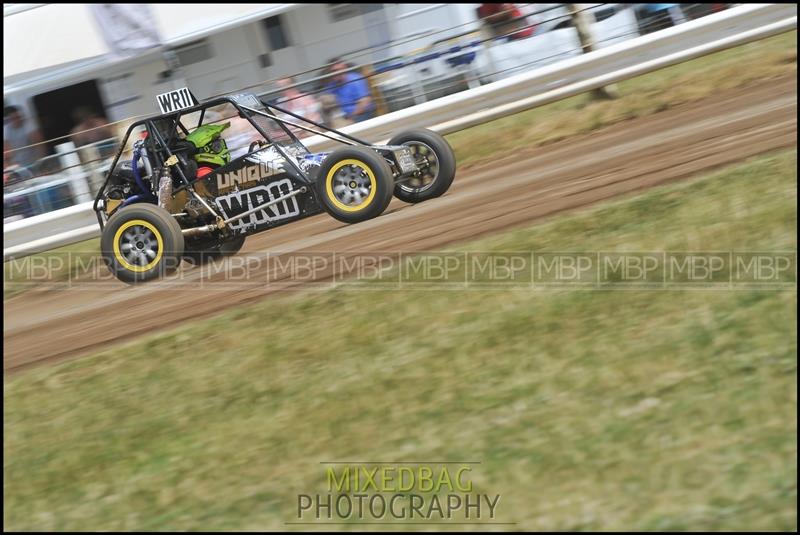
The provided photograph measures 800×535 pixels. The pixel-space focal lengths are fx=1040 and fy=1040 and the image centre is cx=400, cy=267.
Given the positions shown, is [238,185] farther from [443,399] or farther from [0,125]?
[0,125]

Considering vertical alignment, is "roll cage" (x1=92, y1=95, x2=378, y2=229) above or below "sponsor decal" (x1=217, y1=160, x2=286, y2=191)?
above

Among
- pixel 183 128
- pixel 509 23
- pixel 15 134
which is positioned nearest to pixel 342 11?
pixel 509 23

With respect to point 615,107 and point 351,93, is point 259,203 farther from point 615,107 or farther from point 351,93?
point 615,107

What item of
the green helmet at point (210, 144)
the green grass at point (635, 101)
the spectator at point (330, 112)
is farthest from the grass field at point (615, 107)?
the green helmet at point (210, 144)

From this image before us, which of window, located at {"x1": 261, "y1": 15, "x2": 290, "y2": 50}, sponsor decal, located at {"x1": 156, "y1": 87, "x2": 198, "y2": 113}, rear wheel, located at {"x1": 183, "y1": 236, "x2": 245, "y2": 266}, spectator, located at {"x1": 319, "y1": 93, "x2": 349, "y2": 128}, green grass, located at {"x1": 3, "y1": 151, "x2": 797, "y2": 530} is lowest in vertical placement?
green grass, located at {"x1": 3, "y1": 151, "x2": 797, "y2": 530}

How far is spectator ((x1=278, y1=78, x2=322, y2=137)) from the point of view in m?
9.98

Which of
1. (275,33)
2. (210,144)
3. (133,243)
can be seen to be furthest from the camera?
(275,33)

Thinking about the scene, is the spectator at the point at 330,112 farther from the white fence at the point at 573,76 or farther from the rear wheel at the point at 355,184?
the rear wheel at the point at 355,184

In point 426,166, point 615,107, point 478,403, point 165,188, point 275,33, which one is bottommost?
point 478,403

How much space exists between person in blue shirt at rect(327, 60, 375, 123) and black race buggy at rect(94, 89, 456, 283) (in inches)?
103

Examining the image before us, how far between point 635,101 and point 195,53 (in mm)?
6041

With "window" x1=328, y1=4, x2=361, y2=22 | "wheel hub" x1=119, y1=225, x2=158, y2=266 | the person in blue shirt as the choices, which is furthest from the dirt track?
"window" x1=328, y1=4, x2=361, y2=22

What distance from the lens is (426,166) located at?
7.63m

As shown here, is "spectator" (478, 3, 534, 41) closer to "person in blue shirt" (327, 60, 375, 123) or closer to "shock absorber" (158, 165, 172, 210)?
→ "person in blue shirt" (327, 60, 375, 123)
